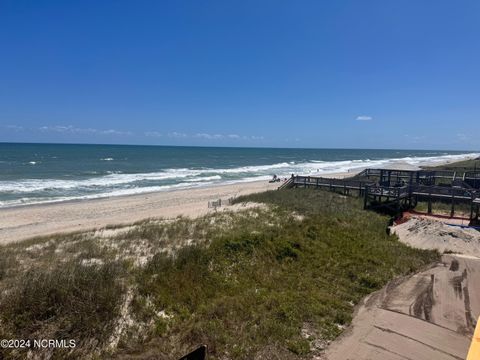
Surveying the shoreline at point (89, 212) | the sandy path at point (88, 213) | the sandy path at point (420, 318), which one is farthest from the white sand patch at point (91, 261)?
the sandy path at point (88, 213)

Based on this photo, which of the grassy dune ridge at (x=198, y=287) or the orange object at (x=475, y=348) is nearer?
the grassy dune ridge at (x=198, y=287)

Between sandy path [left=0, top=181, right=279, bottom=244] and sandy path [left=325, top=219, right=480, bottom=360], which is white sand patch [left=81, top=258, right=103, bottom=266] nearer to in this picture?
sandy path [left=325, top=219, right=480, bottom=360]

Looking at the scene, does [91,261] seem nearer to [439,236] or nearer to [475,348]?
[475,348]

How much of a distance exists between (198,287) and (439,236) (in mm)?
11253

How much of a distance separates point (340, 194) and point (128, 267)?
1938cm

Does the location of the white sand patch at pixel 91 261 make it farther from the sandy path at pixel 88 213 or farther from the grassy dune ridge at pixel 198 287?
the sandy path at pixel 88 213

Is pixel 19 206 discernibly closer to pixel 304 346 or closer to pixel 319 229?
pixel 319 229

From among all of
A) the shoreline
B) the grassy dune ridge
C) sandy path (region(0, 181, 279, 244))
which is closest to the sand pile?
the grassy dune ridge

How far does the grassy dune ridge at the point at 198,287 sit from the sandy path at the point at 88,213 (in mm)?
6746

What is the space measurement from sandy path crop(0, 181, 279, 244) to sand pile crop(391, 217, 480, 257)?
442 inches

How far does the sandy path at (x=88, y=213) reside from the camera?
1858cm

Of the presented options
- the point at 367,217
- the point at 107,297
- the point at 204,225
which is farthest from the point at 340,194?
the point at 107,297

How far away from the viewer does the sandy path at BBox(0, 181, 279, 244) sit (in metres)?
18.6

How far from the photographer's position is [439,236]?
45.5ft
